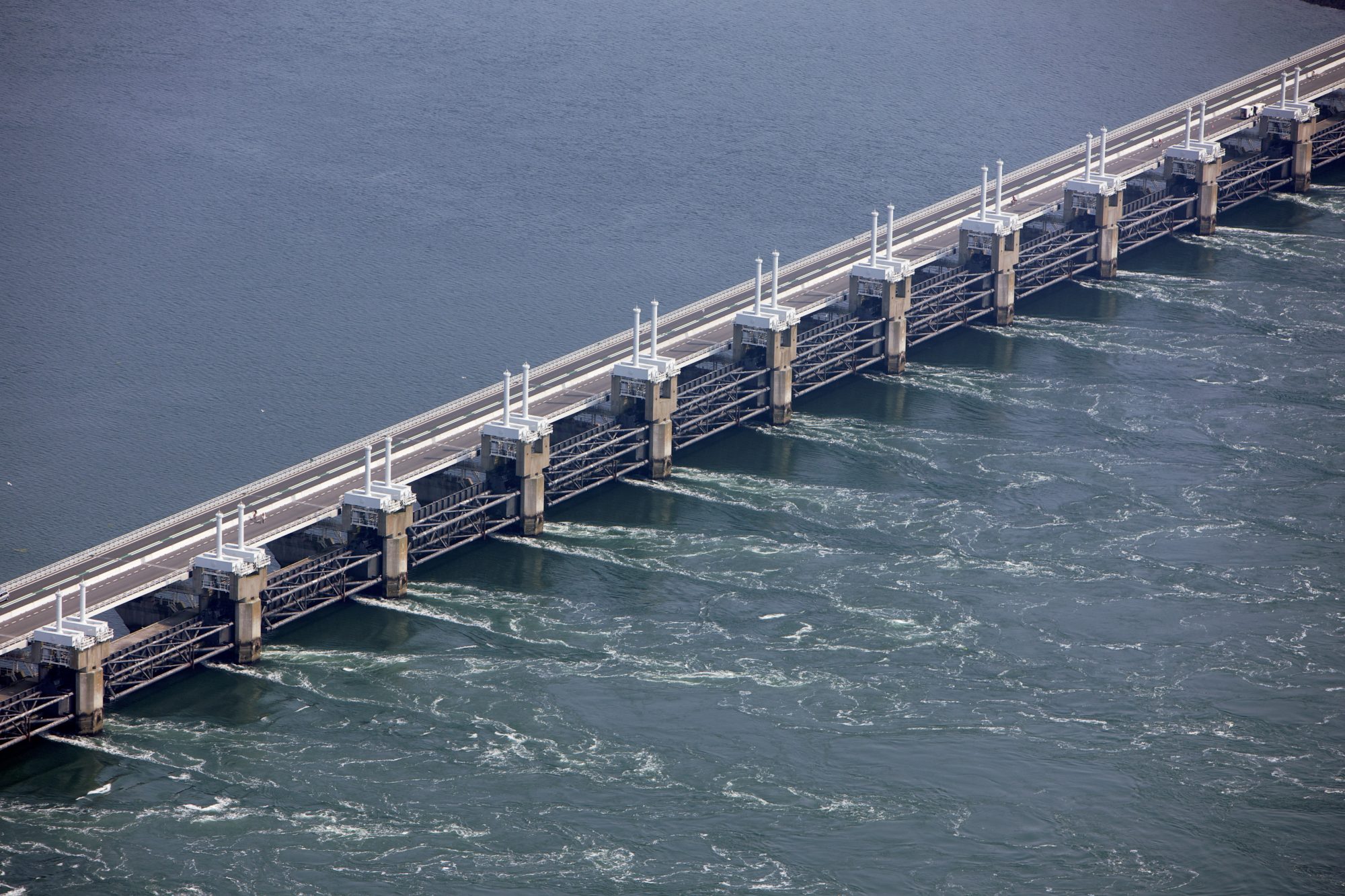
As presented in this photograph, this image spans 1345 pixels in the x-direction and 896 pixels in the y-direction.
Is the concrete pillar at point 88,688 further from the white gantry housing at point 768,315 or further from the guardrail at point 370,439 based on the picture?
the white gantry housing at point 768,315

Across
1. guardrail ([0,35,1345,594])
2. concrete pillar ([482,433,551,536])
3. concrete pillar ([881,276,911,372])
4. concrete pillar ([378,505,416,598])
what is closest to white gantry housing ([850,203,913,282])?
concrete pillar ([881,276,911,372])

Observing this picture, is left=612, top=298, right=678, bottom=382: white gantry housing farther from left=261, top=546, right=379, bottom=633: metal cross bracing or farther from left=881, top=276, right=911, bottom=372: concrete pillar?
left=261, top=546, right=379, bottom=633: metal cross bracing

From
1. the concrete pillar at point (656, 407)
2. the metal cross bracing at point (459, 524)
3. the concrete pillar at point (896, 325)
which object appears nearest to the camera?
the metal cross bracing at point (459, 524)

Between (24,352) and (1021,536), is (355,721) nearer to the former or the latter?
(1021,536)

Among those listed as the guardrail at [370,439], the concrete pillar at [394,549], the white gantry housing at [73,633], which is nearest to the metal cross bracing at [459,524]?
the concrete pillar at [394,549]

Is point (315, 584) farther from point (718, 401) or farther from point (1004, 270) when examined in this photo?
point (1004, 270)
